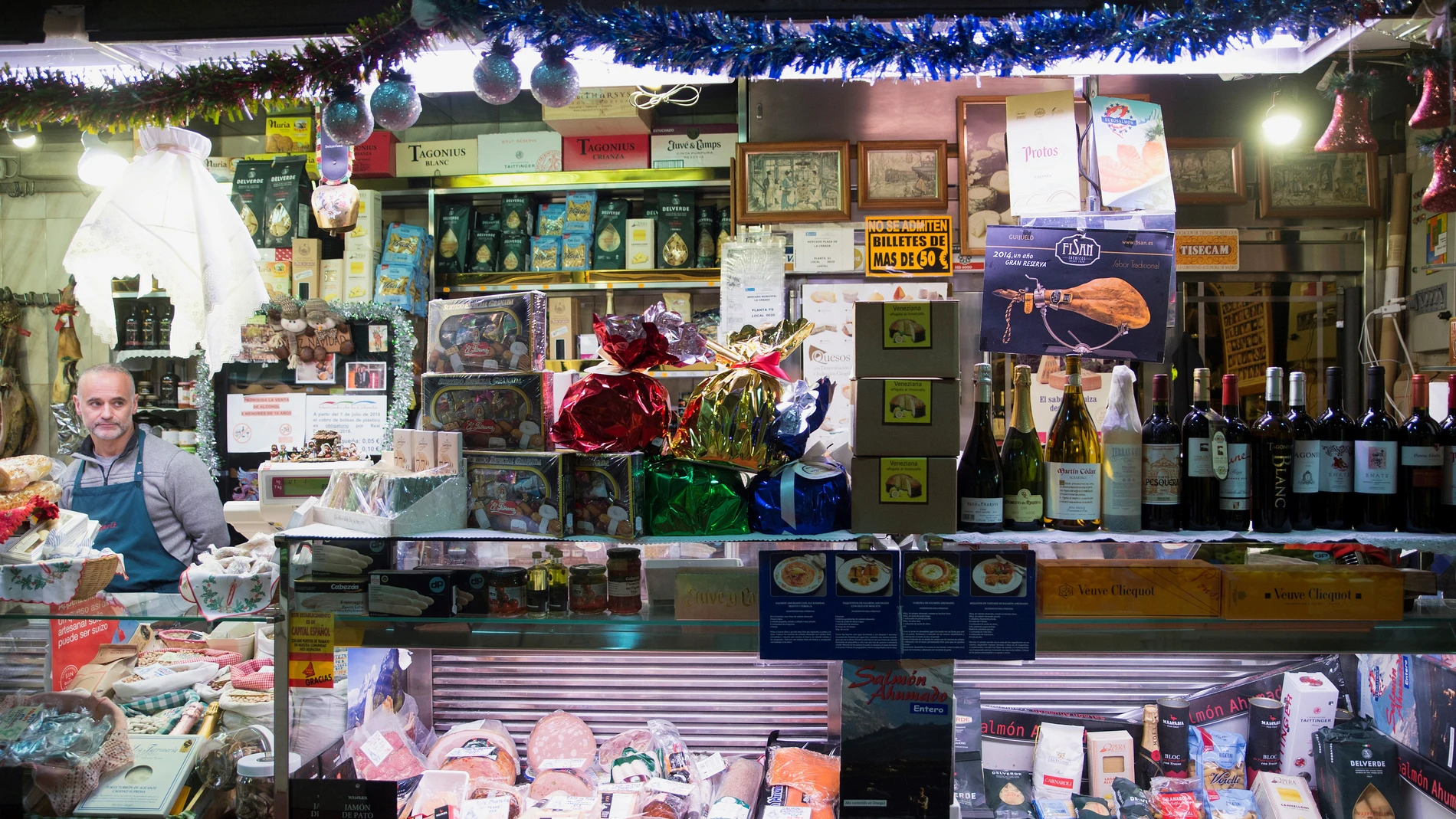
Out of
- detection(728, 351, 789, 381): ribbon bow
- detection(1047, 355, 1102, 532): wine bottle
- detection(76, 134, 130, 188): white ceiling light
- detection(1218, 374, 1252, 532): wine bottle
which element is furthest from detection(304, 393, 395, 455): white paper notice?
detection(1218, 374, 1252, 532): wine bottle

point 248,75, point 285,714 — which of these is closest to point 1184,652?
point 285,714

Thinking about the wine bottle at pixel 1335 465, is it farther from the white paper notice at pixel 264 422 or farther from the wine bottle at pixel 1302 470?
the white paper notice at pixel 264 422

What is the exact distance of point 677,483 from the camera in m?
1.81

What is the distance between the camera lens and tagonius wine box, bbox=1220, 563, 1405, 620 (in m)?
1.70

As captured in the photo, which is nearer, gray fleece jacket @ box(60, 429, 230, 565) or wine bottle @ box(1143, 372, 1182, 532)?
wine bottle @ box(1143, 372, 1182, 532)

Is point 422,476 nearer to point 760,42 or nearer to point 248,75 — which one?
point 248,75

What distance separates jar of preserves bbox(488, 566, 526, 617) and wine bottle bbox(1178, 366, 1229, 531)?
4.49ft

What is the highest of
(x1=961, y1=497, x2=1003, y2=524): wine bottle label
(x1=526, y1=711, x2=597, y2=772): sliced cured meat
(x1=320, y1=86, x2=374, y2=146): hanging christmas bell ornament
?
(x1=320, y1=86, x2=374, y2=146): hanging christmas bell ornament

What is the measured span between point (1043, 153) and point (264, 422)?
4058mm

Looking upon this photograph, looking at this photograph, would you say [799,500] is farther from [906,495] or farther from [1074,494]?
[1074,494]

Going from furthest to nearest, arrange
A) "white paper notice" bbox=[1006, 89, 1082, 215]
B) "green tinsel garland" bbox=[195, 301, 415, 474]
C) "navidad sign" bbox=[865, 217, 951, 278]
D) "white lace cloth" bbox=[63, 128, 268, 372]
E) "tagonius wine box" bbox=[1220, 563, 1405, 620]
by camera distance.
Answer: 1. "green tinsel garland" bbox=[195, 301, 415, 474]
2. "navidad sign" bbox=[865, 217, 951, 278]
3. "white paper notice" bbox=[1006, 89, 1082, 215]
4. "white lace cloth" bbox=[63, 128, 268, 372]
5. "tagonius wine box" bbox=[1220, 563, 1405, 620]

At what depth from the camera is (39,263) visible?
6.11 metres

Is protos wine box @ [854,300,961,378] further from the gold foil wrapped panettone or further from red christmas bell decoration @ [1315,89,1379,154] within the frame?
red christmas bell decoration @ [1315,89,1379,154]

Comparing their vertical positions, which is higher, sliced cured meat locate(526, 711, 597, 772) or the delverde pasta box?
the delverde pasta box
